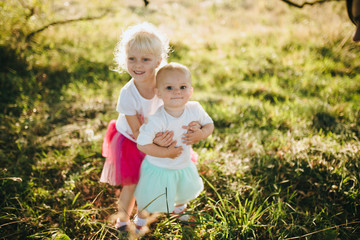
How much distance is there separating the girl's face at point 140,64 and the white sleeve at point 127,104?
0.14 metres

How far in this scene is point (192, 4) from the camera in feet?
34.8

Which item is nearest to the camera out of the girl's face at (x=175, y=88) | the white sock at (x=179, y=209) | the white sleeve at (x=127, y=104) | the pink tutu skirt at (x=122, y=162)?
the girl's face at (x=175, y=88)

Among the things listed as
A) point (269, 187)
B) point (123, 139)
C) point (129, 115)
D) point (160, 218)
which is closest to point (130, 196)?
point (160, 218)

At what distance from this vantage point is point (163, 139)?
1823mm

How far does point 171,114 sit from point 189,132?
0.64 ft

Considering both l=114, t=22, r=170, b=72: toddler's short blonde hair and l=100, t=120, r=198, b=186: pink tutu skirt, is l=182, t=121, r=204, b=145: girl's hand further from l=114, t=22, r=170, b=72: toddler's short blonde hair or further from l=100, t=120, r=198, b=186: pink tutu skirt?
l=114, t=22, r=170, b=72: toddler's short blonde hair

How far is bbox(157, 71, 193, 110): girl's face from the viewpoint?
70.1 inches

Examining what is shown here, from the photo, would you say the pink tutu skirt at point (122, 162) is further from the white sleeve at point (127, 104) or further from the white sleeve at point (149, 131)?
the white sleeve at point (149, 131)

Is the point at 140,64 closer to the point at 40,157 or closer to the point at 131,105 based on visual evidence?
the point at 131,105

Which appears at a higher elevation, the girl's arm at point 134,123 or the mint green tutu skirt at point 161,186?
the girl's arm at point 134,123

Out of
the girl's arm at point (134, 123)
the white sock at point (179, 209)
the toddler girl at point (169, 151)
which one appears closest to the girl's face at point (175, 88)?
the toddler girl at point (169, 151)

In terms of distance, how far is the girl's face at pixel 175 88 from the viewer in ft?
5.84

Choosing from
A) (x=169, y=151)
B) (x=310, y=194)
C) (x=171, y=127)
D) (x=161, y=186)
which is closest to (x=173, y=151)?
(x=169, y=151)

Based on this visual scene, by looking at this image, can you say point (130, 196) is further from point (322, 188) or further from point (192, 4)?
point (192, 4)
